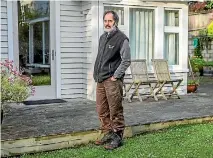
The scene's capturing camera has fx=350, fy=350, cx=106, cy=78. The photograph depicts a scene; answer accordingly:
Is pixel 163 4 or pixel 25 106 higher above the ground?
pixel 163 4

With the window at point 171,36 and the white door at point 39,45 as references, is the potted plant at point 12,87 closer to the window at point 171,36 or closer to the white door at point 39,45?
the white door at point 39,45

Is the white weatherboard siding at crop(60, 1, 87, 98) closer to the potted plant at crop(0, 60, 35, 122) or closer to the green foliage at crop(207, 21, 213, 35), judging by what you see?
the potted plant at crop(0, 60, 35, 122)

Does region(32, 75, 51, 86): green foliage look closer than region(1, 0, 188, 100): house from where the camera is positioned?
No

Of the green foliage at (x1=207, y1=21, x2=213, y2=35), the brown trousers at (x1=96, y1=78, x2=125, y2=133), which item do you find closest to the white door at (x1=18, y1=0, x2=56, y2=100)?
the brown trousers at (x1=96, y1=78, x2=125, y2=133)

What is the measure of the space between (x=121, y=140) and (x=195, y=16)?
14.4 metres

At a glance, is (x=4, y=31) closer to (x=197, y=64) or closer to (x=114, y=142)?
(x=114, y=142)

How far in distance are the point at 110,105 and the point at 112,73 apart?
385 millimetres

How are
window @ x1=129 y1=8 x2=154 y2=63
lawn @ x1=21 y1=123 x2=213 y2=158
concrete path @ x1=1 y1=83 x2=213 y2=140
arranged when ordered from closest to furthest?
lawn @ x1=21 y1=123 x2=213 y2=158 → concrete path @ x1=1 y1=83 x2=213 y2=140 → window @ x1=129 y1=8 x2=154 y2=63

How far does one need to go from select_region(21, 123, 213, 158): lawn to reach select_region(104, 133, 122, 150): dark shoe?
6 cm

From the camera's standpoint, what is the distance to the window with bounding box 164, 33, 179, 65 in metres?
8.36

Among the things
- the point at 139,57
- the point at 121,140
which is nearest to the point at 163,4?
the point at 139,57

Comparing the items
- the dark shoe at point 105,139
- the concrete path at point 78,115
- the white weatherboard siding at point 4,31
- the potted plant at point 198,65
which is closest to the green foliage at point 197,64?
the potted plant at point 198,65

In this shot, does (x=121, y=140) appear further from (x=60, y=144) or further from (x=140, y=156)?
(x=60, y=144)

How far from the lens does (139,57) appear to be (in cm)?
809
